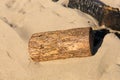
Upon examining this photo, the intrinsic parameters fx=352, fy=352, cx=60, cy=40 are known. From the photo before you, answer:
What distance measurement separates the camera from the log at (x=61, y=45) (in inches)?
189

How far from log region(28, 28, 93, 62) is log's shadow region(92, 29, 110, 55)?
0.58ft

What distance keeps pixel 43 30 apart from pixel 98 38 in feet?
3.07

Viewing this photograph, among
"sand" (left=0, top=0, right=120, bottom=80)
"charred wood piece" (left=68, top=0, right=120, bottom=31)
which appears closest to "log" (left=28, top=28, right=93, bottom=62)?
"sand" (left=0, top=0, right=120, bottom=80)

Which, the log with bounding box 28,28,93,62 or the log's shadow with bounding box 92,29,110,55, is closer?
the log with bounding box 28,28,93,62

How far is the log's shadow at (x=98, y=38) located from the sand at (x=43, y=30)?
0.06m

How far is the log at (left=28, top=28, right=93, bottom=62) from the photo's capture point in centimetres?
480

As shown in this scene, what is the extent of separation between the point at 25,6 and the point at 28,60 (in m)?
1.37

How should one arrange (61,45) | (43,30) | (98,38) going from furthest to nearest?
1. (43,30)
2. (98,38)
3. (61,45)

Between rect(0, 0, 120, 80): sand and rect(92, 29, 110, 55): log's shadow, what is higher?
rect(92, 29, 110, 55): log's shadow

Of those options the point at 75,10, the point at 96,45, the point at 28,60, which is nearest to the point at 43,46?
the point at 28,60

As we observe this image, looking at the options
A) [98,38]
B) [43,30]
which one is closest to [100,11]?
[98,38]

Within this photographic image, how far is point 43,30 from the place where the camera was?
560 cm

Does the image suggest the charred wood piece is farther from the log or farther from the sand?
the log

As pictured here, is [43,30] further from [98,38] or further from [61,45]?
[98,38]
